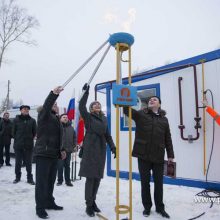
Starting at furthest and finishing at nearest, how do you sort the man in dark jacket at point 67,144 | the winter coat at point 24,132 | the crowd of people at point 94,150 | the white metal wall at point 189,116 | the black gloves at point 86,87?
1. the winter coat at point 24,132
2. the man in dark jacket at point 67,144
3. the white metal wall at point 189,116
4. the crowd of people at point 94,150
5. the black gloves at point 86,87

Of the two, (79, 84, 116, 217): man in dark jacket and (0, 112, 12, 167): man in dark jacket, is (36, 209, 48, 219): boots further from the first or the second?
(0, 112, 12, 167): man in dark jacket

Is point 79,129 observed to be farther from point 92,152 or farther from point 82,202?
point 92,152

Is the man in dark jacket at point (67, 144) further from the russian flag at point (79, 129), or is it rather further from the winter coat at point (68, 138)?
the russian flag at point (79, 129)

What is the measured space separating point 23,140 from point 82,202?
280 cm

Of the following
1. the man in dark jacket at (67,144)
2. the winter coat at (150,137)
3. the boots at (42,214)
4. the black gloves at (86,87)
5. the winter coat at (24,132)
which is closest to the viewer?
the black gloves at (86,87)

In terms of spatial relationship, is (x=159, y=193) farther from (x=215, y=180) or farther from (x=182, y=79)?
(x=182, y=79)

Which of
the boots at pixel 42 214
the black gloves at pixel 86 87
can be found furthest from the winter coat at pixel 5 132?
the black gloves at pixel 86 87

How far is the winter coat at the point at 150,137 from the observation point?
171 inches

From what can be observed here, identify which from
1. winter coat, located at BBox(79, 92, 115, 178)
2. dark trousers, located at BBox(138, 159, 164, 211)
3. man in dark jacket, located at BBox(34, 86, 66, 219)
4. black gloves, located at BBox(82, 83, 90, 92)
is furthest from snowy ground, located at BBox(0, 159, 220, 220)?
black gloves, located at BBox(82, 83, 90, 92)

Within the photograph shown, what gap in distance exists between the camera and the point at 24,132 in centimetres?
726

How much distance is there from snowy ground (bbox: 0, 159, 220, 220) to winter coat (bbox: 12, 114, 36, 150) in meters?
0.94

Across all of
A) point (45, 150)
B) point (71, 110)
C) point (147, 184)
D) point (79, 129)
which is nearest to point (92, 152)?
point (45, 150)

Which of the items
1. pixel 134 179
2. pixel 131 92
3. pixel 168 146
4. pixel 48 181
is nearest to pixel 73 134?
pixel 134 179

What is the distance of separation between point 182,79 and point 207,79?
59 cm
